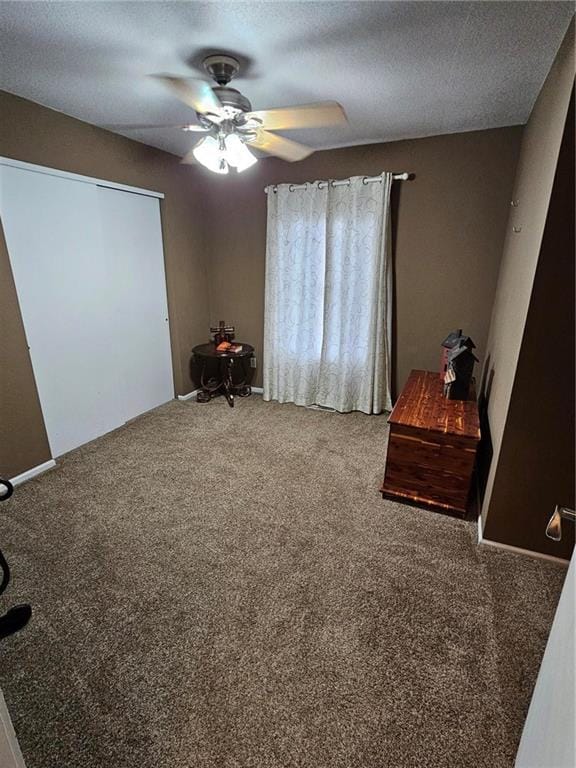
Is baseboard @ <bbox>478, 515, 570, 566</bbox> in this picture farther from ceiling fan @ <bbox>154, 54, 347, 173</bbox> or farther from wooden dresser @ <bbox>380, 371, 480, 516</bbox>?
ceiling fan @ <bbox>154, 54, 347, 173</bbox>

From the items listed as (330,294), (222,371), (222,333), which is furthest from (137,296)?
(330,294)

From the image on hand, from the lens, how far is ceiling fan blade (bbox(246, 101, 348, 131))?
5.70 feet

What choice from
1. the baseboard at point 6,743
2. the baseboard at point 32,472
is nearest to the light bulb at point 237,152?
the baseboard at point 6,743

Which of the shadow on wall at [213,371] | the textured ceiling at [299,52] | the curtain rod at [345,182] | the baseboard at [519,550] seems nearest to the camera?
the textured ceiling at [299,52]

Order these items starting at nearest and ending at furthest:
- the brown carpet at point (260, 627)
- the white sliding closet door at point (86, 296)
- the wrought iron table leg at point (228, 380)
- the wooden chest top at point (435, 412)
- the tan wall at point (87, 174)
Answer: the brown carpet at point (260, 627) → the wooden chest top at point (435, 412) → the tan wall at point (87, 174) → the white sliding closet door at point (86, 296) → the wrought iron table leg at point (228, 380)

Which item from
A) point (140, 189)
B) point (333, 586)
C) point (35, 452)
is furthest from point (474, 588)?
point (140, 189)

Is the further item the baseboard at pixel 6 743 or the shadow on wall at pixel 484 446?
the shadow on wall at pixel 484 446

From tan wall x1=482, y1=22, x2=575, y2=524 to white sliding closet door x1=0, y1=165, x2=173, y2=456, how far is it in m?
2.96

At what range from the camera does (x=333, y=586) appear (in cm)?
173

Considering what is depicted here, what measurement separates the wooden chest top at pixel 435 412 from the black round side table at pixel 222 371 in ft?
6.12

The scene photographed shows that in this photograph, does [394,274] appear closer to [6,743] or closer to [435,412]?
[435,412]

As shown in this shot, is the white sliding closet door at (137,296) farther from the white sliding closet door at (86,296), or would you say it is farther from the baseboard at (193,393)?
the baseboard at (193,393)

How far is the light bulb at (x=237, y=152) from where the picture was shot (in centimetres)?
199

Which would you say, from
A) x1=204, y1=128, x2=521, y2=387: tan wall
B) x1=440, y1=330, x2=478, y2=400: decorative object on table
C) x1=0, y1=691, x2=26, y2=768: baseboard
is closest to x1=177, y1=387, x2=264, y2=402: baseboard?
x1=204, y1=128, x2=521, y2=387: tan wall
